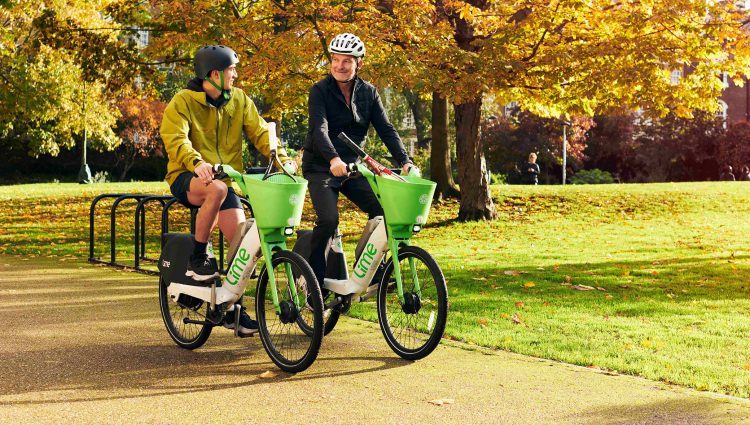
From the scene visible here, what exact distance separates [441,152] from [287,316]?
17.1m

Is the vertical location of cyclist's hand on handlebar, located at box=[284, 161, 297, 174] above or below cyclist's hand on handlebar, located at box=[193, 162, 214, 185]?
above

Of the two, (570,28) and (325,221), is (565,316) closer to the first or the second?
(325,221)

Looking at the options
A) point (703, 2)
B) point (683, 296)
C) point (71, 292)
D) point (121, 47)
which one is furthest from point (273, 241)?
point (121, 47)

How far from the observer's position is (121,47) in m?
Result: 20.5

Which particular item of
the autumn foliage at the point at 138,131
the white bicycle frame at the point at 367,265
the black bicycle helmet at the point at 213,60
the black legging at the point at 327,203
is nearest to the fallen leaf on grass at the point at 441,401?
the white bicycle frame at the point at 367,265

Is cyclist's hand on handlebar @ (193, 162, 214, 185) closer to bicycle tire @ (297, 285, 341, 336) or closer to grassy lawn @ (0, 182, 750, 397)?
bicycle tire @ (297, 285, 341, 336)

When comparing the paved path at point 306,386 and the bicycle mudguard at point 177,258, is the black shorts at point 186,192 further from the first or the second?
the paved path at point 306,386

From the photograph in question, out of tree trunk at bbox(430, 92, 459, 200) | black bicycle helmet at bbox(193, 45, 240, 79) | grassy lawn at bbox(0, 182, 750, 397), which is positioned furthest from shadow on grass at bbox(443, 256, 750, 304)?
tree trunk at bbox(430, 92, 459, 200)

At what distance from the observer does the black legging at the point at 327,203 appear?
648 centimetres

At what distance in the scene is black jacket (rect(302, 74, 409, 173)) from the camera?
6449 millimetres

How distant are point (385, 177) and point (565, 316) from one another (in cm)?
305

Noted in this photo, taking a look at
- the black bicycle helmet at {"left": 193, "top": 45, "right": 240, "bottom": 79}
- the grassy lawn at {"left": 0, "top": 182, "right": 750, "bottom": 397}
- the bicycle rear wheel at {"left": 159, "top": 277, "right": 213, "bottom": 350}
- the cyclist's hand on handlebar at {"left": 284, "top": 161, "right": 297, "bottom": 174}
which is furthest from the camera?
the grassy lawn at {"left": 0, "top": 182, "right": 750, "bottom": 397}

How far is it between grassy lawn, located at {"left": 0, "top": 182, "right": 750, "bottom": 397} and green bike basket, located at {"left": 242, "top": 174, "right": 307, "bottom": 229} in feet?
6.25

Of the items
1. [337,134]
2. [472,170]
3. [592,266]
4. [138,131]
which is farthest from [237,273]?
[138,131]
